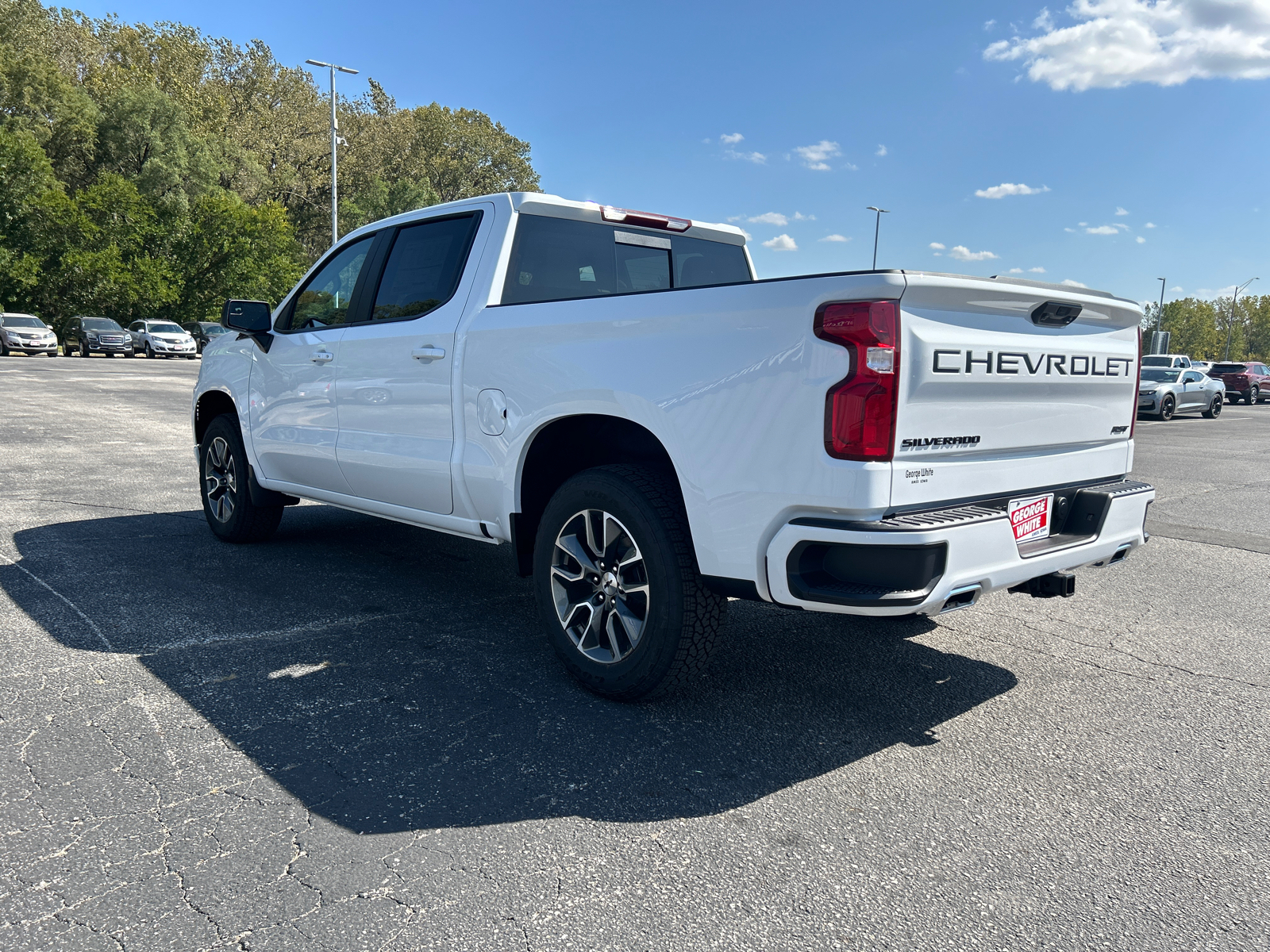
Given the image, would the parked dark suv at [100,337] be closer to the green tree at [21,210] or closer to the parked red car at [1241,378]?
the green tree at [21,210]

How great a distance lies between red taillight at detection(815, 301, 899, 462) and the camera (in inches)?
110

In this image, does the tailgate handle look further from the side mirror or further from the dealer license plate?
the side mirror

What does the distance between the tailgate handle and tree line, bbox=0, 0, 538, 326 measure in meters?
48.6

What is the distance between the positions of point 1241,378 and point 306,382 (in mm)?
41634

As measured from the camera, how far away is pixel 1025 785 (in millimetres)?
3016

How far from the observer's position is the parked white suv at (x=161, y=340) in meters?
38.0

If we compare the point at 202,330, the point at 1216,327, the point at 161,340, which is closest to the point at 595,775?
the point at 161,340

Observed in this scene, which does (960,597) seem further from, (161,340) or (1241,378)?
(1241,378)

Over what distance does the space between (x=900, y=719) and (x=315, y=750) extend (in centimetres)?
212

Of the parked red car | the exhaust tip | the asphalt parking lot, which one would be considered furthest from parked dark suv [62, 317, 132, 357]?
the parked red car

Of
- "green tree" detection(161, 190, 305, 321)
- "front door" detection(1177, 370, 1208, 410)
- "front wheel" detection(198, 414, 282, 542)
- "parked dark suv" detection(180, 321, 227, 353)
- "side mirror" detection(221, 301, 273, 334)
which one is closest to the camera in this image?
"side mirror" detection(221, 301, 273, 334)

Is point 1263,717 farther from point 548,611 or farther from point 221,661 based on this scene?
point 221,661

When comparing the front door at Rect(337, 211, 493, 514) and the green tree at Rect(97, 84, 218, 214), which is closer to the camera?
the front door at Rect(337, 211, 493, 514)

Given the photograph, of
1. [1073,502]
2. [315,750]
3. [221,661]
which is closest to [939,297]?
[1073,502]
